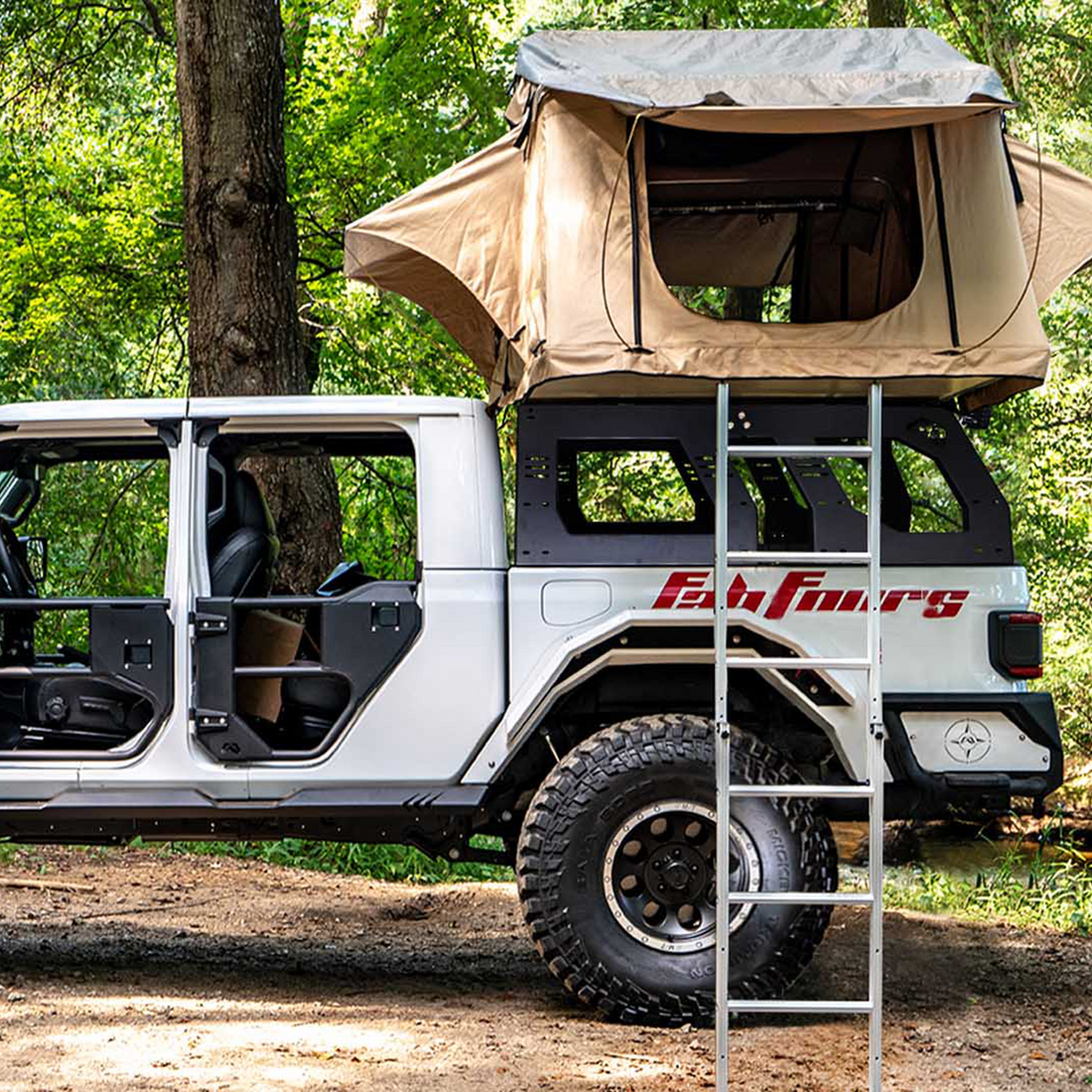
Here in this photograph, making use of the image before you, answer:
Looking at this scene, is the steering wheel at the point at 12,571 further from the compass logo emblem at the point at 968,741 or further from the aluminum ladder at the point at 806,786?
the compass logo emblem at the point at 968,741

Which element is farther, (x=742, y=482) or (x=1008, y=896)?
(x=1008, y=896)

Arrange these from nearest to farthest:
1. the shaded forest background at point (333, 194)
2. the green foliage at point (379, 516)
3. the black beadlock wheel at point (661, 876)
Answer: the black beadlock wheel at point (661, 876), the shaded forest background at point (333, 194), the green foliage at point (379, 516)

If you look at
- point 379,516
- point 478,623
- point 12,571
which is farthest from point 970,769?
point 379,516

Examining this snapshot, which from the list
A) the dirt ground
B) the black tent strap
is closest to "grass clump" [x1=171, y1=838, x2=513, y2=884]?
the dirt ground

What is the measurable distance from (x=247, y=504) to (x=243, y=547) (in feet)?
0.76

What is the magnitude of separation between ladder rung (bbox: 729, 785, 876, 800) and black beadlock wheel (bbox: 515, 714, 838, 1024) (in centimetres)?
33

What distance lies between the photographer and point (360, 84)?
13.8 m

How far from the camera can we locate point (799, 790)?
17.4ft

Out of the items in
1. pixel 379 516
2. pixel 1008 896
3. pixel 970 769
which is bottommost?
pixel 1008 896

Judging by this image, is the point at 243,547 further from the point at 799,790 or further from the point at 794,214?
the point at 794,214

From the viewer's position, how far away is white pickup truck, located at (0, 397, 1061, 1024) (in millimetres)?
5707

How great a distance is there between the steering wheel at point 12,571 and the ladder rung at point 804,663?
2.65 m

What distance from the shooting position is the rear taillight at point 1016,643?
572 centimetres

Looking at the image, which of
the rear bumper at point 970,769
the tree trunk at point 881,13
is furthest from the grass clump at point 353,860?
the tree trunk at point 881,13
